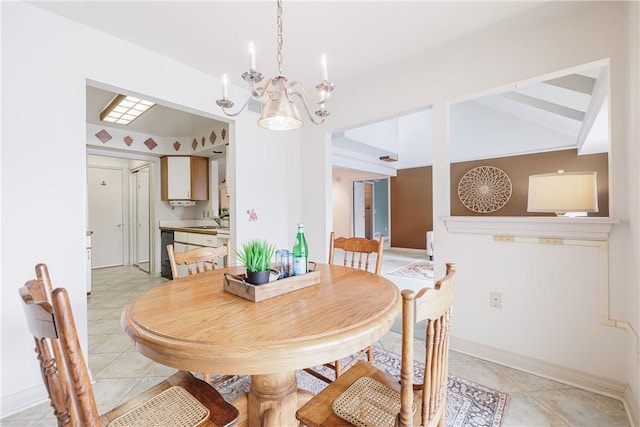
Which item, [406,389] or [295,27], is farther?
[295,27]

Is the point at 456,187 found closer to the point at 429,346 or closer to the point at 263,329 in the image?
the point at 429,346

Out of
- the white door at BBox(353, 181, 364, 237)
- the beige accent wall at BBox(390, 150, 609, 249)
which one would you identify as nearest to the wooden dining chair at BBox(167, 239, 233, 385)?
the beige accent wall at BBox(390, 150, 609, 249)

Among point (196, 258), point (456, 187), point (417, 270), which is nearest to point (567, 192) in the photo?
point (196, 258)

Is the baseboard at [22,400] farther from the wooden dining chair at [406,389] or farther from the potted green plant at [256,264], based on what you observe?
the wooden dining chair at [406,389]

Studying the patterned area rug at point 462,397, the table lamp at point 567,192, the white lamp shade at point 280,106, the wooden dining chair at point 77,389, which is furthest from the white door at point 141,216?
the table lamp at point 567,192

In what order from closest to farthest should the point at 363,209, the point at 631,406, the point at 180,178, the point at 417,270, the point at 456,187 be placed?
the point at 631,406 → the point at 180,178 → the point at 417,270 → the point at 456,187 → the point at 363,209

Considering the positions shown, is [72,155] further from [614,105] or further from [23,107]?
[614,105]

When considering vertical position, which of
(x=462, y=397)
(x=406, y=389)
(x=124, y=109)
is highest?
(x=124, y=109)

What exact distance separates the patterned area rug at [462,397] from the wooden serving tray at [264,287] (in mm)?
818

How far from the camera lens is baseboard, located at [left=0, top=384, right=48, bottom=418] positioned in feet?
5.14

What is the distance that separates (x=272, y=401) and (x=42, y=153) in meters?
1.99

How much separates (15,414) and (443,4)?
11.5ft

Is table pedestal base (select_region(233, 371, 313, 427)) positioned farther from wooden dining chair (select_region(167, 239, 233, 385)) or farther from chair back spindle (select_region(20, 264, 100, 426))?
chair back spindle (select_region(20, 264, 100, 426))

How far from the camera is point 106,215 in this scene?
5.54m
